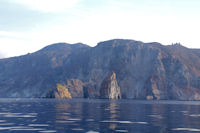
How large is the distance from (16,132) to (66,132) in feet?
15.6

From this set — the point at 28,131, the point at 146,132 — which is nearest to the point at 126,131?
the point at 146,132

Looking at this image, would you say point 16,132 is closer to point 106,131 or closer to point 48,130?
point 48,130

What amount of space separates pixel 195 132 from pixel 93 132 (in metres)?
10.1

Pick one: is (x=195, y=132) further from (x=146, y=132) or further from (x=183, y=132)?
(x=146, y=132)

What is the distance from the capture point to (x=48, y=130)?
3058 centimetres

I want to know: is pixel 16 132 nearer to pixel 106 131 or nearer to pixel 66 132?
pixel 66 132

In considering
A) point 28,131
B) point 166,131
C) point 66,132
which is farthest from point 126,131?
point 28,131

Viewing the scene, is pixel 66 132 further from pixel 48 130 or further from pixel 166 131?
pixel 166 131

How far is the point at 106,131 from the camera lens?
30031 mm

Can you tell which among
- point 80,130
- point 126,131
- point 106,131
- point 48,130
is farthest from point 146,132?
point 48,130

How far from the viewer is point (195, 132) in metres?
30.1

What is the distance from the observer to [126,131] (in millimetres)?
30219

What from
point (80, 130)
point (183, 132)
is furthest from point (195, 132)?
point (80, 130)

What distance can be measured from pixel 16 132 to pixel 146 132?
1246 cm
